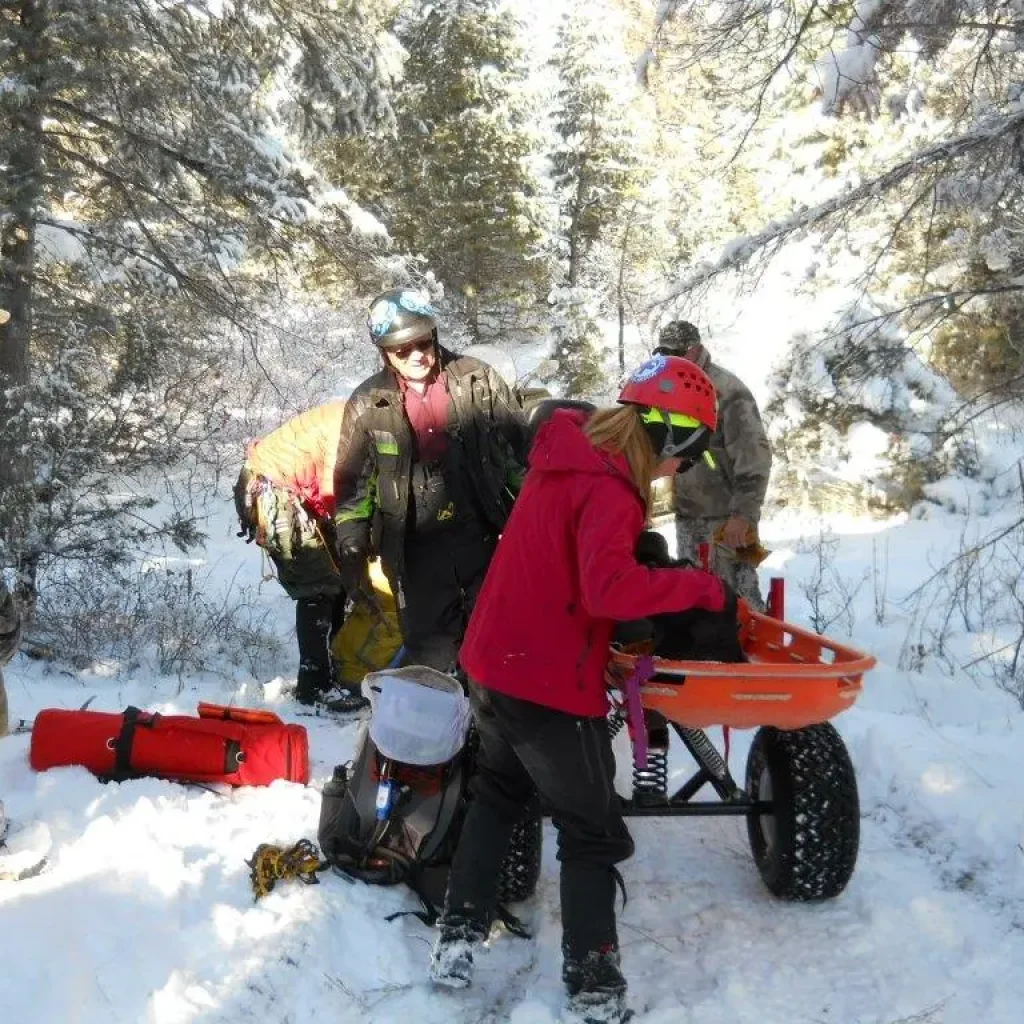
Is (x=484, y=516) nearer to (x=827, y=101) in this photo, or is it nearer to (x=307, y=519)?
(x=307, y=519)

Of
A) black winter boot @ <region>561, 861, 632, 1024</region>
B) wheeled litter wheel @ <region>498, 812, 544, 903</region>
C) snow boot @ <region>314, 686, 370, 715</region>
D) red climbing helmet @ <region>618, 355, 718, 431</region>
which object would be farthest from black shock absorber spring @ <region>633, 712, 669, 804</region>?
snow boot @ <region>314, 686, 370, 715</region>

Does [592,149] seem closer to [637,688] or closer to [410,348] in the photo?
[410,348]

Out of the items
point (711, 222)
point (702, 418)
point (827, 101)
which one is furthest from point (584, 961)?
point (711, 222)

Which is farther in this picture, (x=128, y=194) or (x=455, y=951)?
(x=128, y=194)

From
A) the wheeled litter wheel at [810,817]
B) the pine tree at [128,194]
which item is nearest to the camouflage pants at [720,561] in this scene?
the wheeled litter wheel at [810,817]

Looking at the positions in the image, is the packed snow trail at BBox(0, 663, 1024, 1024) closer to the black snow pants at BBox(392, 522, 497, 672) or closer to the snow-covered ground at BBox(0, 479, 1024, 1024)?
the snow-covered ground at BBox(0, 479, 1024, 1024)

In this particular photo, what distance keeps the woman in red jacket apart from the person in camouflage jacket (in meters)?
1.37

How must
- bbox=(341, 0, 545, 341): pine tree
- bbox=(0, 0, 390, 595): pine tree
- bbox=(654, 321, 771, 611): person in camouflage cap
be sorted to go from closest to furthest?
bbox=(654, 321, 771, 611): person in camouflage cap
bbox=(0, 0, 390, 595): pine tree
bbox=(341, 0, 545, 341): pine tree

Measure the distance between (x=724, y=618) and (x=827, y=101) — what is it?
3234mm

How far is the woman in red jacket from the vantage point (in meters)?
2.62

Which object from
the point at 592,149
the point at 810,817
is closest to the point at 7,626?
the point at 810,817

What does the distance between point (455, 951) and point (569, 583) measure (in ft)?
3.63

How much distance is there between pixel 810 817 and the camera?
10.1ft

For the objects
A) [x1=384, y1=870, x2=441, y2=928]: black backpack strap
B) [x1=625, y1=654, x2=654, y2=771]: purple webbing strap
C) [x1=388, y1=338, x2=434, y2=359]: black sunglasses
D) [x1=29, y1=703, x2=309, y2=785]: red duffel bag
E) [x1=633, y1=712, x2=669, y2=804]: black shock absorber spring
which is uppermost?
[x1=388, y1=338, x2=434, y2=359]: black sunglasses
